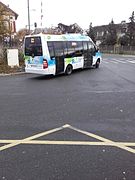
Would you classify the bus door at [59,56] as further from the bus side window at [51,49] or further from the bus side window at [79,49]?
the bus side window at [79,49]

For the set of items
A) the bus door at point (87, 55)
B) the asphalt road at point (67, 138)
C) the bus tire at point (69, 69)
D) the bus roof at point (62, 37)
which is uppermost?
the bus roof at point (62, 37)

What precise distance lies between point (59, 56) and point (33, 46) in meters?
1.71

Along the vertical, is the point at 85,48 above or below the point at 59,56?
above

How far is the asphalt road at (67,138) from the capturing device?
4.59m

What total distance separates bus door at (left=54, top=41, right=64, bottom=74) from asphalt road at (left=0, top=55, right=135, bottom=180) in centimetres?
730

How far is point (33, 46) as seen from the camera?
58.5ft

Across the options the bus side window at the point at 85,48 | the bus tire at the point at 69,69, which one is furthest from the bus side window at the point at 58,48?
the bus side window at the point at 85,48

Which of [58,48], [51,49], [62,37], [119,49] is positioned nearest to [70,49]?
[62,37]

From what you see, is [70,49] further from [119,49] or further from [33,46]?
[119,49]

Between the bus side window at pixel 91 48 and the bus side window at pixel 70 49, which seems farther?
Result: the bus side window at pixel 91 48

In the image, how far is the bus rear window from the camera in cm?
1750

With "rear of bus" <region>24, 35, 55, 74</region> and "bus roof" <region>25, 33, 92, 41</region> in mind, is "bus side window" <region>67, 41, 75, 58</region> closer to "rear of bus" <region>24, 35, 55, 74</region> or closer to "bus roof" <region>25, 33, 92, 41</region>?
"bus roof" <region>25, 33, 92, 41</region>

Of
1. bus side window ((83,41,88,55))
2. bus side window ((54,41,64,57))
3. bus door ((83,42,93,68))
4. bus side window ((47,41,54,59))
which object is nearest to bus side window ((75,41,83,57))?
bus side window ((83,41,88,55))

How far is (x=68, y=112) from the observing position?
8445mm
